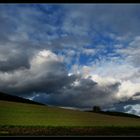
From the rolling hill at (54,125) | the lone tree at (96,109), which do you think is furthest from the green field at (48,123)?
the lone tree at (96,109)

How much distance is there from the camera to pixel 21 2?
3453mm

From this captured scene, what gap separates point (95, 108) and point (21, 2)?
32.2 metres

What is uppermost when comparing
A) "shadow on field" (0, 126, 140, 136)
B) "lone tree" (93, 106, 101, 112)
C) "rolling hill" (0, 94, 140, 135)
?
"lone tree" (93, 106, 101, 112)

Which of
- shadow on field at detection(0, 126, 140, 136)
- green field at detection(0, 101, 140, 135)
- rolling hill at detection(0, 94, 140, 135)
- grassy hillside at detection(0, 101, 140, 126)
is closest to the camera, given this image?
shadow on field at detection(0, 126, 140, 136)

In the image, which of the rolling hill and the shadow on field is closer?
the shadow on field

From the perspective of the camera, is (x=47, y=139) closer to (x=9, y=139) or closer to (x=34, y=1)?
(x=9, y=139)

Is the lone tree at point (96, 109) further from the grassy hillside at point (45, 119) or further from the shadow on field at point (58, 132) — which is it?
the shadow on field at point (58, 132)

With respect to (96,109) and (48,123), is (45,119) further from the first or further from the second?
(96,109)

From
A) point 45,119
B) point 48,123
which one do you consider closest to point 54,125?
point 48,123

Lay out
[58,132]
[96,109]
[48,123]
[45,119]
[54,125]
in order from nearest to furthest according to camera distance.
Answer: [58,132], [54,125], [48,123], [45,119], [96,109]

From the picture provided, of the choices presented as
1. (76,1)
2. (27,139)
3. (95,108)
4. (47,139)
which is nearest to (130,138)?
(47,139)

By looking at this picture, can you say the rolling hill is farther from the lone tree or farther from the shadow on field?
the lone tree

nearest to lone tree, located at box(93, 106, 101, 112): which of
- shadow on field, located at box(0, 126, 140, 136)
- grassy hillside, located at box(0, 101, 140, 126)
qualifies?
grassy hillside, located at box(0, 101, 140, 126)

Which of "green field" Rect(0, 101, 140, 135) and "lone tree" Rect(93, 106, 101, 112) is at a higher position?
"lone tree" Rect(93, 106, 101, 112)
